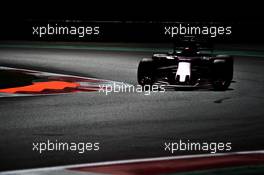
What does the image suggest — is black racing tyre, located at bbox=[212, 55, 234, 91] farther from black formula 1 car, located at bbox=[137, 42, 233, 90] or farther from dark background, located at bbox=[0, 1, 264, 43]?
dark background, located at bbox=[0, 1, 264, 43]

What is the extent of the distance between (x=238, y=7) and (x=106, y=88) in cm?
2155

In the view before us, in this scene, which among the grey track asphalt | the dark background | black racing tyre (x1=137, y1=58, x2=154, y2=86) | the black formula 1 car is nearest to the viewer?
the grey track asphalt

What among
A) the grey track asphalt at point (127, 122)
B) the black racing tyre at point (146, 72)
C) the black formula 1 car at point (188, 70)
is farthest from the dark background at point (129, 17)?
Result: the black formula 1 car at point (188, 70)

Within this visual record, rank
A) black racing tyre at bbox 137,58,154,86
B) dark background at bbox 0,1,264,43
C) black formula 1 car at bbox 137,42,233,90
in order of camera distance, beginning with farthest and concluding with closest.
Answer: dark background at bbox 0,1,264,43, black racing tyre at bbox 137,58,154,86, black formula 1 car at bbox 137,42,233,90

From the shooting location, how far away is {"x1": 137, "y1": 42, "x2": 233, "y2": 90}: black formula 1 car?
14.6 m

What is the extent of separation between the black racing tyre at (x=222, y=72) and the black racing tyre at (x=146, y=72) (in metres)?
1.23

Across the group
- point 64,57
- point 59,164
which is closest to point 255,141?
point 59,164

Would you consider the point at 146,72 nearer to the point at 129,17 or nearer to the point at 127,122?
the point at 127,122

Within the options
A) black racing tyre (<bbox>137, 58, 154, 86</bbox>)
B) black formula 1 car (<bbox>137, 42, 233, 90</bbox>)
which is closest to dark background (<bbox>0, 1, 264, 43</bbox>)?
black racing tyre (<bbox>137, 58, 154, 86</bbox>)

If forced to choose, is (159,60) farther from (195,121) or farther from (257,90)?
(195,121)

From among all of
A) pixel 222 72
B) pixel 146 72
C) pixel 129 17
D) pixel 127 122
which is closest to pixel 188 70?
pixel 222 72

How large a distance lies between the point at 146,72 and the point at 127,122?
4.25 meters

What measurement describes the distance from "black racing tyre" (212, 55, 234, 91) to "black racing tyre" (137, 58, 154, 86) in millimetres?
1229

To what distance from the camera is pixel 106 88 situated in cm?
1557
